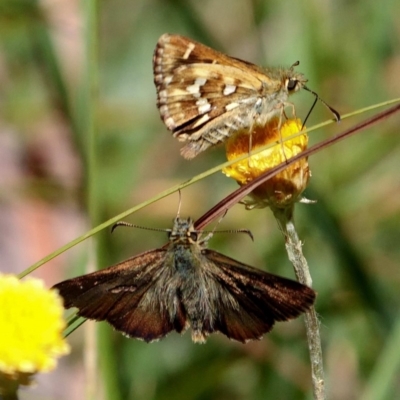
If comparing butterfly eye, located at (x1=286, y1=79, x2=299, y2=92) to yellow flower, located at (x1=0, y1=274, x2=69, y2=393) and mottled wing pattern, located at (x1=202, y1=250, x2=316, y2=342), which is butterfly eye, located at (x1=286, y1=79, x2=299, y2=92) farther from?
yellow flower, located at (x1=0, y1=274, x2=69, y2=393)

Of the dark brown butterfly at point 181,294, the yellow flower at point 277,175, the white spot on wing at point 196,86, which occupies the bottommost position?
the dark brown butterfly at point 181,294

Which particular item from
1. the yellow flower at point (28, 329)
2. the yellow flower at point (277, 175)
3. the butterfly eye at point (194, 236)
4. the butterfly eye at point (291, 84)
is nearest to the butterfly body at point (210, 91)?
the butterfly eye at point (291, 84)

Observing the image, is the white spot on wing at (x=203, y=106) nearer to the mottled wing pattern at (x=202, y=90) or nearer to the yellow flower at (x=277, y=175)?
the mottled wing pattern at (x=202, y=90)

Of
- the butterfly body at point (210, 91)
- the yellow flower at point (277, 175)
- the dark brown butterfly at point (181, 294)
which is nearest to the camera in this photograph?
the dark brown butterfly at point (181, 294)

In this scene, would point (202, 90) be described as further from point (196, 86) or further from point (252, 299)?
point (252, 299)

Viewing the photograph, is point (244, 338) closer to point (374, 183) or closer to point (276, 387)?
point (276, 387)

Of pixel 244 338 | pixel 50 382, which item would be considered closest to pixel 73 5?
pixel 50 382

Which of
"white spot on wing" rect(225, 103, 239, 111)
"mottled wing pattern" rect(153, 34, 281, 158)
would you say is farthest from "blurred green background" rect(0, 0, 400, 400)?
"white spot on wing" rect(225, 103, 239, 111)
